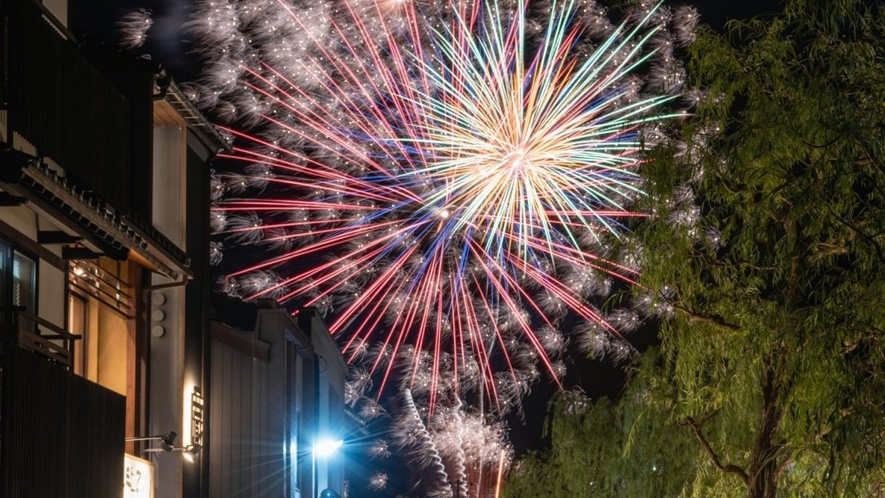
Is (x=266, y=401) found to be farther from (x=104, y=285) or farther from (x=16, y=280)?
(x=16, y=280)

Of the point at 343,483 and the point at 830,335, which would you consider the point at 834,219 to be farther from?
the point at 343,483

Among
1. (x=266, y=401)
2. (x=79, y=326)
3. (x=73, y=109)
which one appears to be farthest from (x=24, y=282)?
(x=266, y=401)

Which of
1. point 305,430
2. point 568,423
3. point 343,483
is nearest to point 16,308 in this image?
point 568,423

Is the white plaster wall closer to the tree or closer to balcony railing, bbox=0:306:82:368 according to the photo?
balcony railing, bbox=0:306:82:368

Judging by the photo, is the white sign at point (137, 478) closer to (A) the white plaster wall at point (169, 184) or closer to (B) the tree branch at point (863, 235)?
(A) the white plaster wall at point (169, 184)

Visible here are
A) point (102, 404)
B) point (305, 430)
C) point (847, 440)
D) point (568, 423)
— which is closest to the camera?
point (847, 440)

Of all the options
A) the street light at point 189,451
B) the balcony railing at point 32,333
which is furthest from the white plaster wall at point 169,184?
the balcony railing at point 32,333

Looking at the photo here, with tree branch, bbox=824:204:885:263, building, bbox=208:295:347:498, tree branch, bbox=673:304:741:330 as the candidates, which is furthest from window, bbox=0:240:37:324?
building, bbox=208:295:347:498
